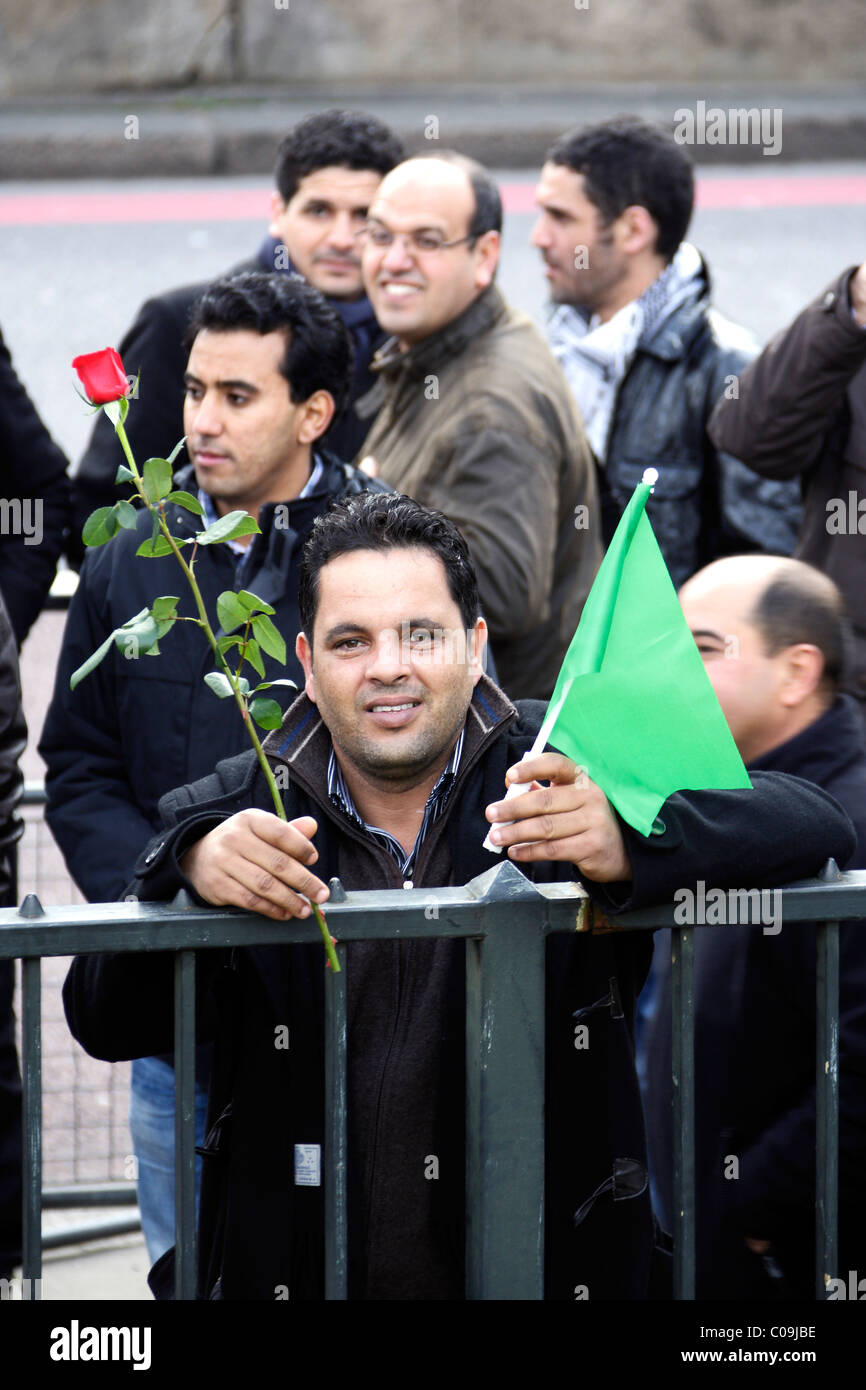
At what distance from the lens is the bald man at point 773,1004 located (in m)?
2.90

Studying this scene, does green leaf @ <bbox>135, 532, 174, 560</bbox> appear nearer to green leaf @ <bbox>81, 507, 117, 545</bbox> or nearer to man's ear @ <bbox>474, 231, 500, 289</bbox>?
green leaf @ <bbox>81, 507, 117, 545</bbox>

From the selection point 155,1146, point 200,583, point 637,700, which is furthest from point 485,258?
point 637,700

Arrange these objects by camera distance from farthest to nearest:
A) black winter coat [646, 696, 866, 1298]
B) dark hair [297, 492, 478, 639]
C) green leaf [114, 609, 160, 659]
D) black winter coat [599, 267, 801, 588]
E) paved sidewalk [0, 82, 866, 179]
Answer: paved sidewalk [0, 82, 866, 179]
black winter coat [599, 267, 801, 588]
black winter coat [646, 696, 866, 1298]
dark hair [297, 492, 478, 639]
green leaf [114, 609, 160, 659]

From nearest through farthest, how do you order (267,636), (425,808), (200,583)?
1. (267,636)
2. (425,808)
3. (200,583)

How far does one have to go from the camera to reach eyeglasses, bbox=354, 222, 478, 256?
4344 millimetres

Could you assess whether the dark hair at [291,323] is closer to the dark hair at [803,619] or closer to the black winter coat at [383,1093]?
the dark hair at [803,619]

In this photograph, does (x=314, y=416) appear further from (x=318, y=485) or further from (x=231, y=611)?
(x=231, y=611)

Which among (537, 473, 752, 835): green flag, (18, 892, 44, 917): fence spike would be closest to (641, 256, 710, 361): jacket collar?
(537, 473, 752, 835): green flag

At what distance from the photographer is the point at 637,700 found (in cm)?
225

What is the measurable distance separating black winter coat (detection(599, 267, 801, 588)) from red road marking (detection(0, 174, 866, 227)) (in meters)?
8.42

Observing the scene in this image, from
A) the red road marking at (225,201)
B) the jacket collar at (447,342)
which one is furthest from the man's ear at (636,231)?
the red road marking at (225,201)

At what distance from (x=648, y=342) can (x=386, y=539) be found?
2.14 metres

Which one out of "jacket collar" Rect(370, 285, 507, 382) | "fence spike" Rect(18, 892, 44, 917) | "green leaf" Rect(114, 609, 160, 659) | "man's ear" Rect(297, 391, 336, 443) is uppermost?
"jacket collar" Rect(370, 285, 507, 382)

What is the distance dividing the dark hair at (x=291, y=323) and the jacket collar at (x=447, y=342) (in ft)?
1.50
